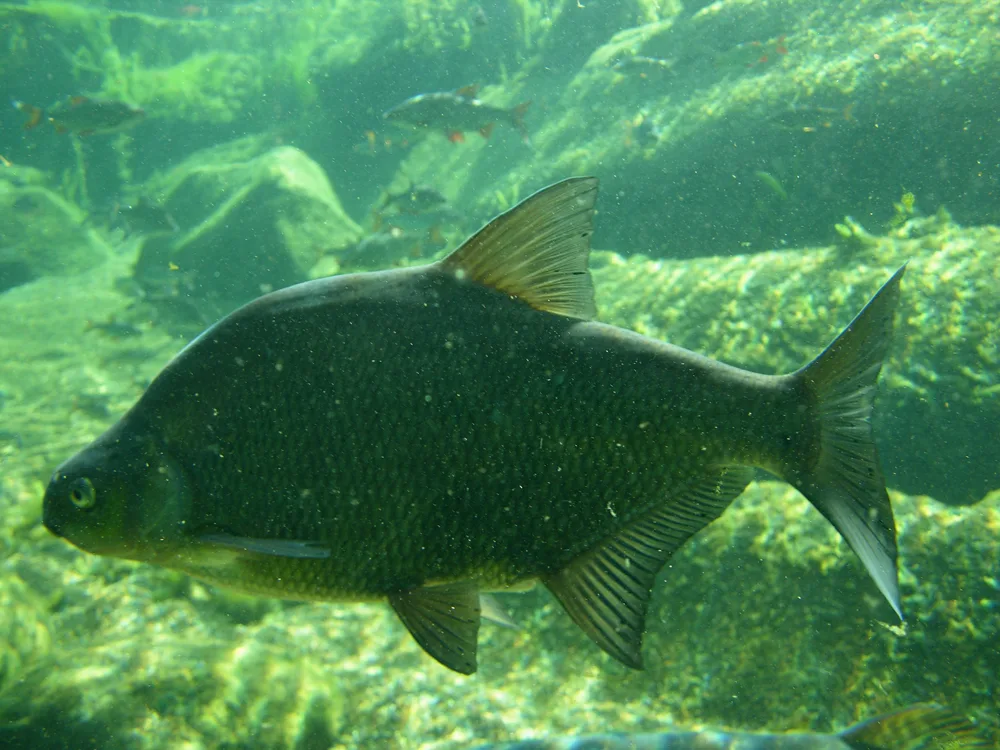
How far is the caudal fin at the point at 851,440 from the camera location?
4.46ft

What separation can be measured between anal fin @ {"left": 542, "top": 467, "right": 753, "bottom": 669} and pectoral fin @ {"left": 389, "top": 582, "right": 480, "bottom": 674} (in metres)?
0.20

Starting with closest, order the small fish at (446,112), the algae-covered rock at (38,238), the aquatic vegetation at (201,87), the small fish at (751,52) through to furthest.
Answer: the small fish at (751,52)
the small fish at (446,112)
the algae-covered rock at (38,238)
the aquatic vegetation at (201,87)

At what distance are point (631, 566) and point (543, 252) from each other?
0.80 metres

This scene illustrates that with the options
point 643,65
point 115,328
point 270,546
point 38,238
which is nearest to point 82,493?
point 270,546

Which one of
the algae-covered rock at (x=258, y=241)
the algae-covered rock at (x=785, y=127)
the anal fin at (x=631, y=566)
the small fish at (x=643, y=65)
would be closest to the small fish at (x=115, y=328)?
the algae-covered rock at (x=258, y=241)

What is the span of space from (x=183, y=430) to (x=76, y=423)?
771 cm

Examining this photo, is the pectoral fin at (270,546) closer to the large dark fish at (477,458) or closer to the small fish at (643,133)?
the large dark fish at (477,458)

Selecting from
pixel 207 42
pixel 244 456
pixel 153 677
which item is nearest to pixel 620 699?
pixel 153 677

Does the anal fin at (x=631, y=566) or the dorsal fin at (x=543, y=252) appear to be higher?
the dorsal fin at (x=543, y=252)

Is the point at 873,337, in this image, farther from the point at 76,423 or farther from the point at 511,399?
the point at 76,423

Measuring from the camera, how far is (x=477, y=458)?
139cm

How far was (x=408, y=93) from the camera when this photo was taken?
17.0 meters

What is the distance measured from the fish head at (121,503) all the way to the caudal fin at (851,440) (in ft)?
4.89

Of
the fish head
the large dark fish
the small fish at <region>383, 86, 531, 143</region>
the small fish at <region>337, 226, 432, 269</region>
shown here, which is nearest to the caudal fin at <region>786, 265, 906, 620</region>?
the large dark fish
